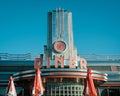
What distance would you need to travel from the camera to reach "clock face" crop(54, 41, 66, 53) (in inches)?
2404

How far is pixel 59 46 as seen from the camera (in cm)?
6125

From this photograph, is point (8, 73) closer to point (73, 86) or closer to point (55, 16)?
point (55, 16)

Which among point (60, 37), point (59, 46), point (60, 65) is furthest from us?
point (60, 37)

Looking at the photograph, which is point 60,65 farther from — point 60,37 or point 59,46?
point 60,37

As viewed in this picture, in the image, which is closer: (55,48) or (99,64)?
(55,48)

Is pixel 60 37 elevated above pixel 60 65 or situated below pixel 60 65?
above

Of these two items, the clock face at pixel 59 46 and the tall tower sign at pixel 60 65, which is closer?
the tall tower sign at pixel 60 65

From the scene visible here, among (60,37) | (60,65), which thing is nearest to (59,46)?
(60,37)

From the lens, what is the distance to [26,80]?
2197 inches

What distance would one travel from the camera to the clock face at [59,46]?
200 ft

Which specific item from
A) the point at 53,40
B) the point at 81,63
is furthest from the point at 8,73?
the point at 81,63

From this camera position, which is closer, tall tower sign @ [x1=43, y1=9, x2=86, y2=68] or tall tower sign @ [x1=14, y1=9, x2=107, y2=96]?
tall tower sign @ [x1=14, y1=9, x2=107, y2=96]

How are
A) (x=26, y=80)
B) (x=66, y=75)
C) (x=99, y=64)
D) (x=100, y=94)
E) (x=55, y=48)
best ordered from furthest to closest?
→ (x=99, y=64)
(x=100, y=94)
(x=55, y=48)
(x=26, y=80)
(x=66, y=75)

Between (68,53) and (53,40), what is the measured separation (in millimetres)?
4186
